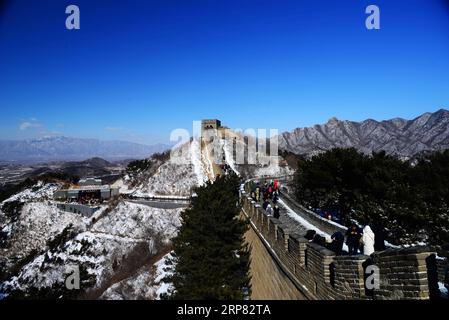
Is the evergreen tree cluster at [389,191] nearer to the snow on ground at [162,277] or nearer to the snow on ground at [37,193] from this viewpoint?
the snow on ground at [162,277]


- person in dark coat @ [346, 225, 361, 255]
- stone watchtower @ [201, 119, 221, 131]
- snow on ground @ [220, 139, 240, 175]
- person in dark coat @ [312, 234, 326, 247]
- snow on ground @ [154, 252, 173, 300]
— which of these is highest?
stone watchtower @ [201, 119, 221, 131]

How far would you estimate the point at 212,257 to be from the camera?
1544 cm

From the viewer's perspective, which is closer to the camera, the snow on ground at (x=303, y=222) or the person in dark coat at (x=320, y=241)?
the person in dark coat at (x=320, y=241)

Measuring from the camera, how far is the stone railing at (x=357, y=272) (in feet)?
15.2

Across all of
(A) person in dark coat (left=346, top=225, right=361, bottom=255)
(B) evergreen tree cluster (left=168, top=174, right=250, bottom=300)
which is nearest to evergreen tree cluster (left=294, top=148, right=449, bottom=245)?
(B) evergreen tree cluster (left=168, top=174, right=250, bottom=300)

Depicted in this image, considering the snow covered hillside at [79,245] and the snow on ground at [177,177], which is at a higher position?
the snow on ground at [177,177]

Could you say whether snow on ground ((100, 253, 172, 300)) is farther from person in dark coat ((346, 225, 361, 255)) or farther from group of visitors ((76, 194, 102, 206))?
group of visitors ((76, 194, 102, 206))

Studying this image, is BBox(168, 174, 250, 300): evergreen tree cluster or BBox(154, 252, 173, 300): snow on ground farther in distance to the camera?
BBox(154, 252, 173, 300): snow on ground

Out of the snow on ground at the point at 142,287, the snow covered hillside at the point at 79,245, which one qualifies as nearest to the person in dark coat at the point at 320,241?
the snow on ground at the point at 142,287

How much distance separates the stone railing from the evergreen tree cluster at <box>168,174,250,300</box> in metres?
4.21

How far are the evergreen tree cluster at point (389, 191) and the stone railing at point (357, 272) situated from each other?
10.9 meters

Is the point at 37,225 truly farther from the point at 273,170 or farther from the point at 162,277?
the point at 273,170

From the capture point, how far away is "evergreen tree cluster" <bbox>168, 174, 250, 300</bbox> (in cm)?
1415

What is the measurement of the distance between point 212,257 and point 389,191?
11.1 meters
